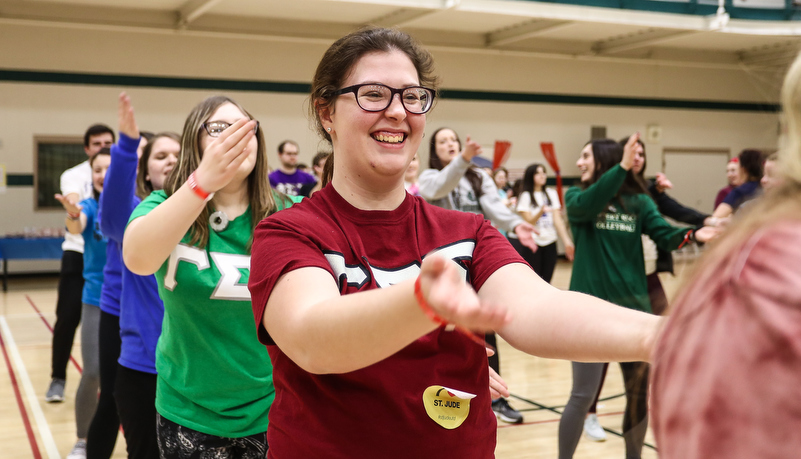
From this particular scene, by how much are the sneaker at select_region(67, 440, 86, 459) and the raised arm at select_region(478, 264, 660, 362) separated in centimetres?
347

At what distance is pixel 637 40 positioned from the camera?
13.5 metres

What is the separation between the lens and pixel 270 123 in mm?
12461

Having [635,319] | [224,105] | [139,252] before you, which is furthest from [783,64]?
[224,105]

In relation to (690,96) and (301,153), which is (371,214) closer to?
(301,153)

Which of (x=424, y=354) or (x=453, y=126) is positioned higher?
(x=453, y=126)

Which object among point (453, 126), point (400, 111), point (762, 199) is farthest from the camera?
point (453, 126)

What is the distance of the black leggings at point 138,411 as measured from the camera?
2.47m

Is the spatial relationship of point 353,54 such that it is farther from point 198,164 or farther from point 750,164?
point 750,164

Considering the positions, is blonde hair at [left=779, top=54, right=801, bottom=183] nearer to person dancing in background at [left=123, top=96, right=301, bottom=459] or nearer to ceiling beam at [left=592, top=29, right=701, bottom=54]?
person dancing in background at [left=123, top=96, right=301, bottom=459]

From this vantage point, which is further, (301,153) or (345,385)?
(301,153)

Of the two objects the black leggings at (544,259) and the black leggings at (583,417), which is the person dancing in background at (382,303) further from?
the black leggings at (544,259)

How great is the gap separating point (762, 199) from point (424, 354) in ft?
2.25

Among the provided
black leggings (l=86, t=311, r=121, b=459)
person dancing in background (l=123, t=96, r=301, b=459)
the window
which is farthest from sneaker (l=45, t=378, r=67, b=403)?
the window

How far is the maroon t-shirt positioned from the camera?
1.17 meters
